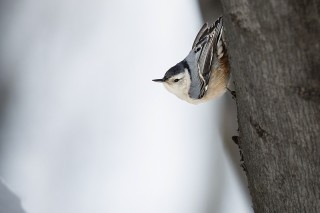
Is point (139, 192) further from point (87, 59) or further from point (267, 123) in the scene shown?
point (267, 123)

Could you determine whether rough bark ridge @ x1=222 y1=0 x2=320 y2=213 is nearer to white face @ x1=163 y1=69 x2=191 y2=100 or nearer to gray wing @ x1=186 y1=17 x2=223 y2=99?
gray wing @ x1=186 y1=17 x2=223 y2=99

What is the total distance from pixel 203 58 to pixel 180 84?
134mm

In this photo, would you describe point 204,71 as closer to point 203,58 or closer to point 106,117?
point 203,58

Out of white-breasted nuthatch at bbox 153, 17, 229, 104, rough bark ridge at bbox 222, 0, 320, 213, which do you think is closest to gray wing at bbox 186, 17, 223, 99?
white-breasted nuthatch at bbox 153, 17, 229, 104

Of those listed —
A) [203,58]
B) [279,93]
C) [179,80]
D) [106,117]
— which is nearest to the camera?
[279,93]

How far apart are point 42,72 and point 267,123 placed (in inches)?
35.3

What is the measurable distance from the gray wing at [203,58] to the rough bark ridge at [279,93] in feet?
0.82

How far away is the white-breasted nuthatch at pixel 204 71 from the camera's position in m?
0.83

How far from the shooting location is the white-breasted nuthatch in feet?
2.74

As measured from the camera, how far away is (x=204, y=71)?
924mm

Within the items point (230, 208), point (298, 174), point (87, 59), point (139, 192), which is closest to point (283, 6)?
point (298, 174)

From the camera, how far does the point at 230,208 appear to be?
1.57 meters

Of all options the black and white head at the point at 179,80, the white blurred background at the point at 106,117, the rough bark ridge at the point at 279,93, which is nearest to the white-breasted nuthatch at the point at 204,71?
the black and white head at the point at 179,80

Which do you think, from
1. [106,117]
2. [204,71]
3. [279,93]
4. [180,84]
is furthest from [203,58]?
[106,117]
